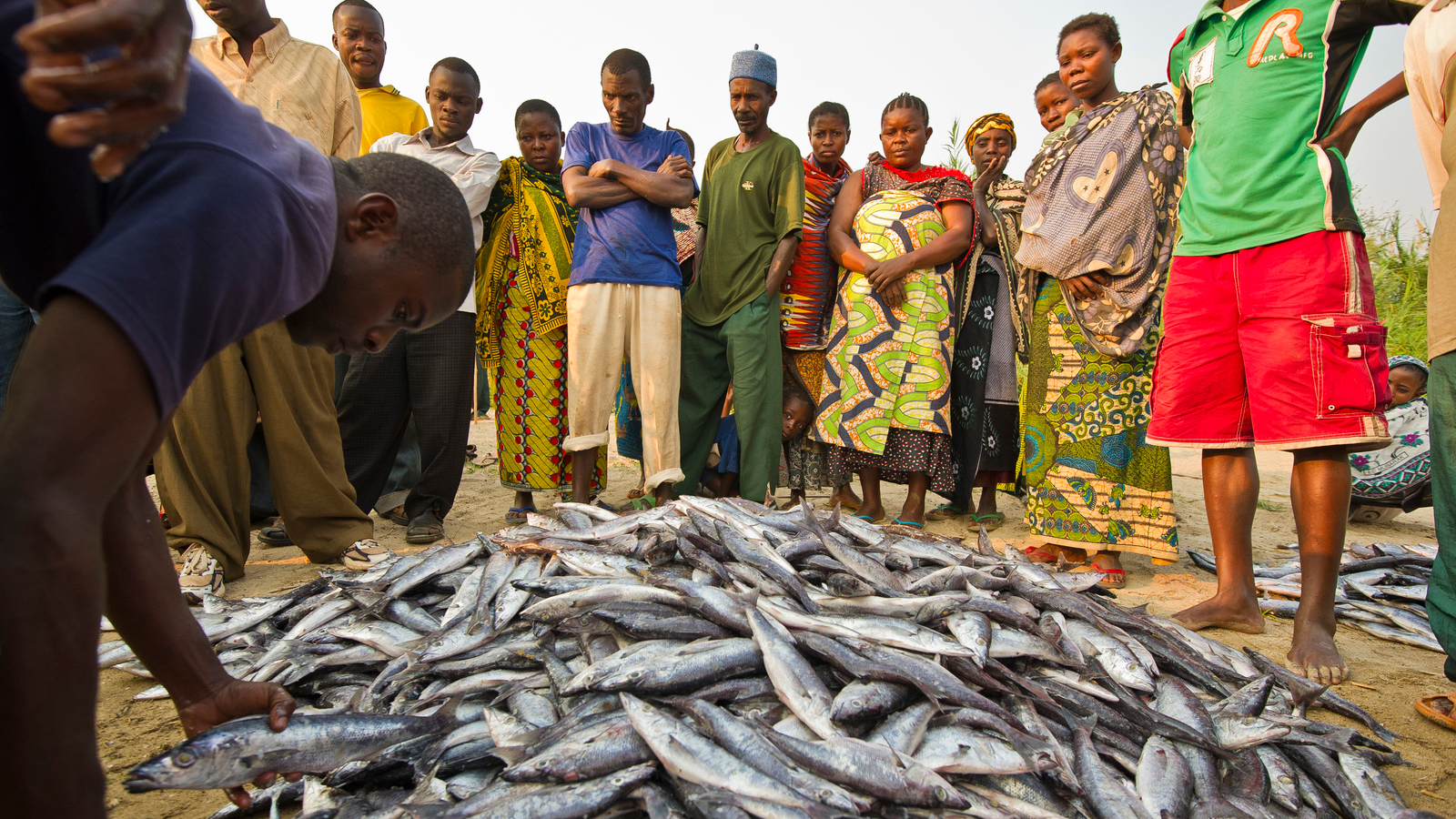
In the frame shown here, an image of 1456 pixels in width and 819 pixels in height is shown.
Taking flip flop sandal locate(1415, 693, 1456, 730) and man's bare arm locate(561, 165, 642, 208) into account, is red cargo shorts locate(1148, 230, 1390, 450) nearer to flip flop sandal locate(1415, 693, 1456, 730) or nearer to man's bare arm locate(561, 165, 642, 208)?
flip flop sandal locate(1415, 693, 1456, 730)

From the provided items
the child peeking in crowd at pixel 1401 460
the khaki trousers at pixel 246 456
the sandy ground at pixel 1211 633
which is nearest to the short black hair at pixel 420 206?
the sandy ground at pixel 1211 633

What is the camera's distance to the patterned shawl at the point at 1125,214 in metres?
4.55

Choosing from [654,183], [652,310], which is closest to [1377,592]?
[652,310]

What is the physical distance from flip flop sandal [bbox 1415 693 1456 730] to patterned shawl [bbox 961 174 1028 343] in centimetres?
315

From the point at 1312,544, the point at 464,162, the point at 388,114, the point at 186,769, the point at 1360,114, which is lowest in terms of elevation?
the point at 1312,544

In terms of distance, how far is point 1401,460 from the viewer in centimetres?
643

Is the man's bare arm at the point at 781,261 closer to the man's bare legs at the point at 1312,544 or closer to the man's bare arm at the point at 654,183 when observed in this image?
the man's bare arm at the point at 654,183

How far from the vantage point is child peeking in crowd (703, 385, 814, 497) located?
6.15 metres

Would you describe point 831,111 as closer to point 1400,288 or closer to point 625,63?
point 625,63

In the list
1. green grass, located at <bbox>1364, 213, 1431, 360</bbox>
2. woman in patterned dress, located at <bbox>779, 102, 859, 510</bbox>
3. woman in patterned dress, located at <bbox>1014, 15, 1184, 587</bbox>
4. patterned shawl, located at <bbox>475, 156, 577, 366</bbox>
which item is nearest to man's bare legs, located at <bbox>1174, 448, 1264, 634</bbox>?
woman in patterned dress, located at <bbox>1014, 15, 1184, 587</bbox>

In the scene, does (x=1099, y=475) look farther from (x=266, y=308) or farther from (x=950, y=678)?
(x=266, y=308)

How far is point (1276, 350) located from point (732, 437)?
3.79 m

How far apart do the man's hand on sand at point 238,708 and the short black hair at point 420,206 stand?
109 centimetres

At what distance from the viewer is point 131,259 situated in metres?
1.09
